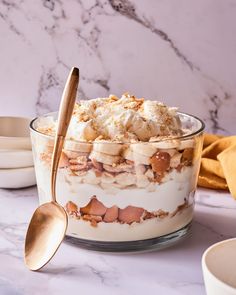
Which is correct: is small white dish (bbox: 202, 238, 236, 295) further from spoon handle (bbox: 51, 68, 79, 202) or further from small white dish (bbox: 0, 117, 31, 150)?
small white dish (bbox: 0, 117, 31, 150)

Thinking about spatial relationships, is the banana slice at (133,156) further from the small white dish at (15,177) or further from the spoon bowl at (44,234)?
the small white dish at (15,177)

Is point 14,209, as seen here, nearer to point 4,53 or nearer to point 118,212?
point 118,212

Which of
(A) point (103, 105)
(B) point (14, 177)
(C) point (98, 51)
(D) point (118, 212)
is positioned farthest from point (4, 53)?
(D) point (118, 212)

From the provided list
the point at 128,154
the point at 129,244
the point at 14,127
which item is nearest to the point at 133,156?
the point at 128,154

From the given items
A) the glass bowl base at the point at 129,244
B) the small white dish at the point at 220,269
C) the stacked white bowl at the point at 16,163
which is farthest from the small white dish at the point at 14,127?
the small white dish at the point at 220,269

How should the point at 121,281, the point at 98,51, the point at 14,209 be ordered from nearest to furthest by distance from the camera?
the point at 121,281, the point at 14,209, the point at 98,51

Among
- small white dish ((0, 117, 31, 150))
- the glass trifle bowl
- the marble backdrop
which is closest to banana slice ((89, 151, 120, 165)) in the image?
the glass trifle bowl

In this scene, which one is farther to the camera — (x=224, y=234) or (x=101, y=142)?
(x=224, y=234)
